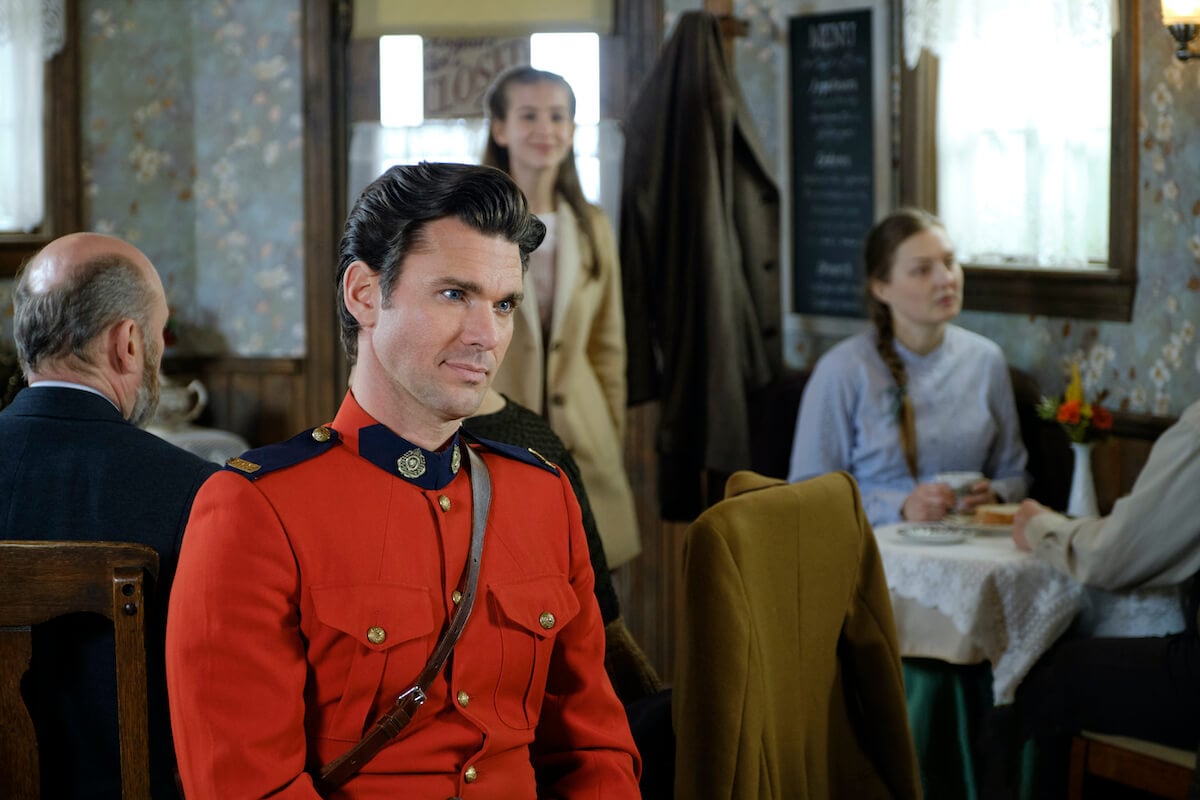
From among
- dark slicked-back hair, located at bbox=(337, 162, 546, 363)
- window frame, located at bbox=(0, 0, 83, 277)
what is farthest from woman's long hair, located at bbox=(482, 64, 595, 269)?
window frame, located at bbox=(0, 0, 83, 277)

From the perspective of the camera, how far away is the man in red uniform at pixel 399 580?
1342 millimetres

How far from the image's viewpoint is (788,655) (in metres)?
2.03

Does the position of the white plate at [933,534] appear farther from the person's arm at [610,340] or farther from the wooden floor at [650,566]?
the wooden floor at [650,566]

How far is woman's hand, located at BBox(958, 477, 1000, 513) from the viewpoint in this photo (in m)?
3.25

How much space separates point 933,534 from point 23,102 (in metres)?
3.42

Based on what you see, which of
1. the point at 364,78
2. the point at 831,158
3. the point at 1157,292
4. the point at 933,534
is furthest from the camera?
the point at 364,78

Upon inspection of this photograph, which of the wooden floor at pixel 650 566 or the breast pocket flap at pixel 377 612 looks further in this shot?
the wooden floor at pixel 650 566

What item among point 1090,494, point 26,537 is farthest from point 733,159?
point 26,537

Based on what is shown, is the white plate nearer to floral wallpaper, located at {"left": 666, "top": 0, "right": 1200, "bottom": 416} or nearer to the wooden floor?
floral wallpaper, located at {"left": 666, "top": 0, "right": 1200, "bottom": 416}

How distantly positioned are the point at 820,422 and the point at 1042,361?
677 mm

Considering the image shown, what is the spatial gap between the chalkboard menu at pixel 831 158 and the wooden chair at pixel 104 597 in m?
2.97

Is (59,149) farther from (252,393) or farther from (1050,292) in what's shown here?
(1050,292)

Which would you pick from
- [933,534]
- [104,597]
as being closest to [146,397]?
[104,597]

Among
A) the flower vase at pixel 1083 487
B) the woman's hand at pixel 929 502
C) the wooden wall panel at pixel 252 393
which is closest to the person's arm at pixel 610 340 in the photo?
the woman's hand at pixel 929 502
